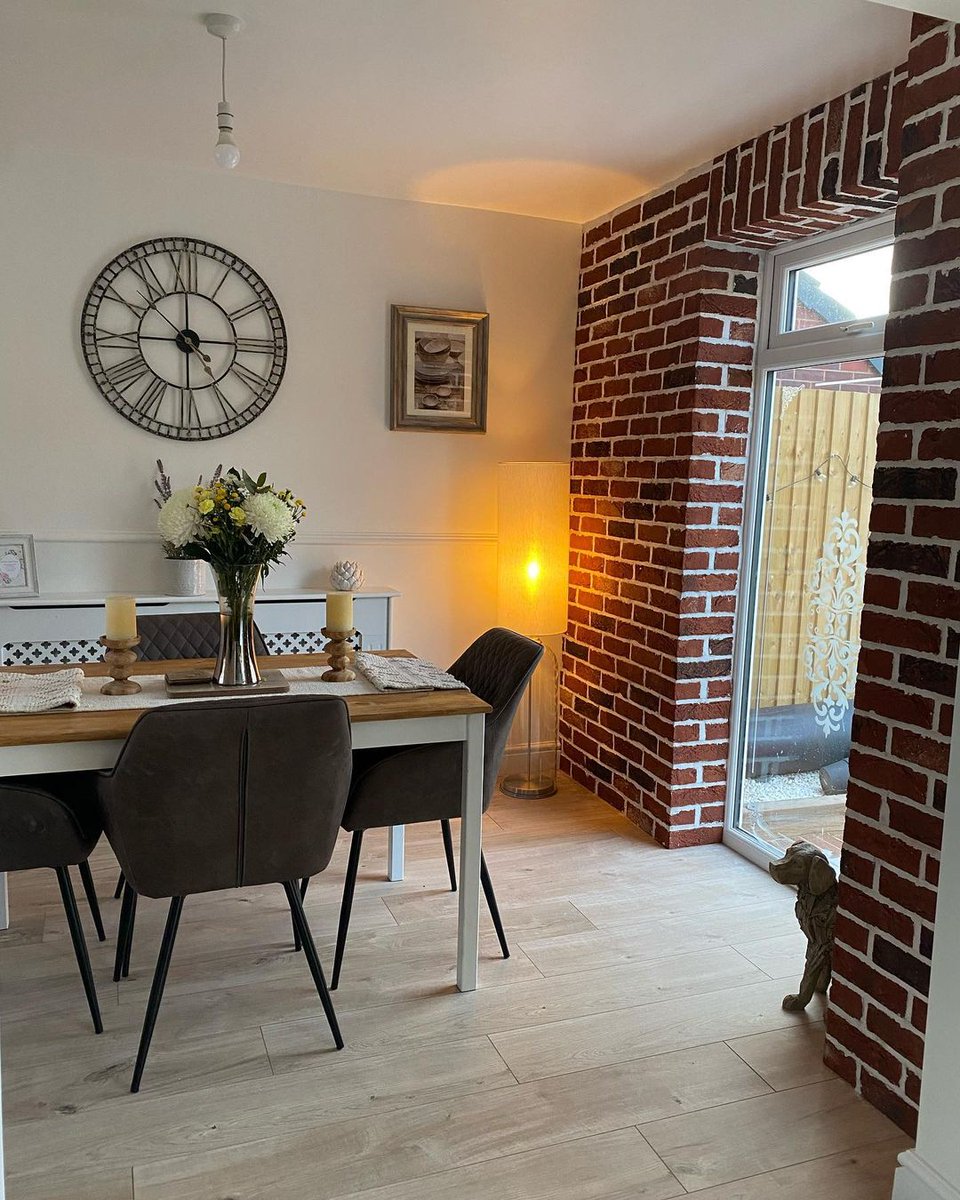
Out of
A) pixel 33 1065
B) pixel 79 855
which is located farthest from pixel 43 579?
pixel 33 1065

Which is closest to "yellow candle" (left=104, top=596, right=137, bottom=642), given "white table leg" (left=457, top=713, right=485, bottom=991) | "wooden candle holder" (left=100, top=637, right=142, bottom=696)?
"wooden candle holder" (left=100, top=637, right=142, bottom=696)

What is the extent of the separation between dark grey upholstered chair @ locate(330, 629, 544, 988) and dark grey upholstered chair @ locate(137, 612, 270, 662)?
0.70m

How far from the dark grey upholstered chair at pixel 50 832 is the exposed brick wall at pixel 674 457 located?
6.62 feet

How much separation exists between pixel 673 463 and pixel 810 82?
49.3 inches

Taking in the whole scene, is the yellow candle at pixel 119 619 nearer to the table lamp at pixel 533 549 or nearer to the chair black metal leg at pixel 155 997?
the chair black metal leg at pixel 155 997

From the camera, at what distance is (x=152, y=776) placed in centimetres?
192

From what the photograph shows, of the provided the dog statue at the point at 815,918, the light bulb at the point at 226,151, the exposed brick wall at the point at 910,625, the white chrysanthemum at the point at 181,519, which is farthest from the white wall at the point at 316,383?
the exposed brick wall at the point at 910,625

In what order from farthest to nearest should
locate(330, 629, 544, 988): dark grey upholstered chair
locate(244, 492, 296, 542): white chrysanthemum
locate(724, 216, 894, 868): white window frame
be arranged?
locate(724, 216, 894, 868): white window frame
locate(330, 629, 544, 988): dark grey upholstered chair
locate(244, 492, 296, 542): white chrysanthemum

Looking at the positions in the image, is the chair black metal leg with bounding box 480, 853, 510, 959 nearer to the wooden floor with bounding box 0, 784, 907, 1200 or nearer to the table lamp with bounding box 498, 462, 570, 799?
the wooden floor with bounding box 0, 784, 907, 1200

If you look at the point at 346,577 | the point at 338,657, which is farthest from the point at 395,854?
the point at 346,577

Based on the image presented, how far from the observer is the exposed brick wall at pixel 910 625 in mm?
1898

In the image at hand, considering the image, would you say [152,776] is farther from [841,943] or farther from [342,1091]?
[841,943]

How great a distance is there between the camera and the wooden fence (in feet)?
9.55

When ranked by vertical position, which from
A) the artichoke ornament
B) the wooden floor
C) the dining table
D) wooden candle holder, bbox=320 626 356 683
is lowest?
the wooden floor
